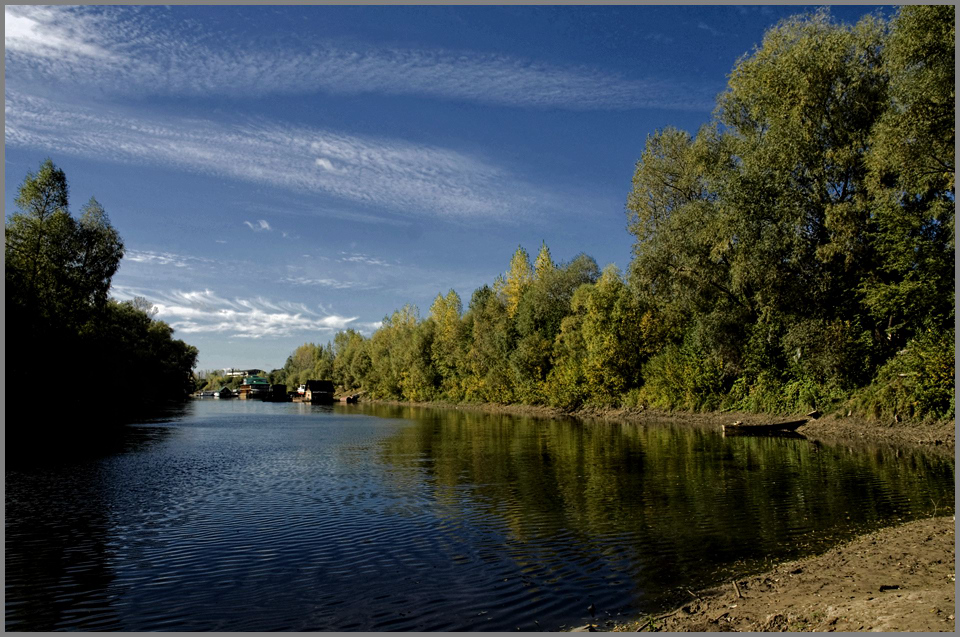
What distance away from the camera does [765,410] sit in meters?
50.3

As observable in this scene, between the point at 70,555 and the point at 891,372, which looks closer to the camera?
the point at 70,555

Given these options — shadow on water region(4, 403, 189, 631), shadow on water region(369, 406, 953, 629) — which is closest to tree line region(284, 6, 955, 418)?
shadow on water region(369, 406, 953, 629)

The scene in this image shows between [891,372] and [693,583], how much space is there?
1274 inches

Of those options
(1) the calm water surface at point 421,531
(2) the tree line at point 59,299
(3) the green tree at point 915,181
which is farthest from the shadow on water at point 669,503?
(2) the tree line at point 59,299

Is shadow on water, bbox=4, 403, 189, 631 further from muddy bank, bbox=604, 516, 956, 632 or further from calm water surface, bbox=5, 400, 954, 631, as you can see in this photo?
muddy bank, bbox=604, 516, 956, 632

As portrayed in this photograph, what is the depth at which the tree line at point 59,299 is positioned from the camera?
171 ft

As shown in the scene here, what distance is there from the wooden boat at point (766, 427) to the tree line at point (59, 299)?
53889 mm

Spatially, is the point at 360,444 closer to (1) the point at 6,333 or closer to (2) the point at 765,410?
(1) the point at 6,333

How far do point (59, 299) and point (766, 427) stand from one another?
6499 centimetres

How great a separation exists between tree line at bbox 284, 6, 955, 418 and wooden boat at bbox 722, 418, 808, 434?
129 inches

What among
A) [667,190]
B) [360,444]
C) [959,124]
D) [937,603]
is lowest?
[360,444]

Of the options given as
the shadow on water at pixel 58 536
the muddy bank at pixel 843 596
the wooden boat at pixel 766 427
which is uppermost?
the muddy bank at pixel 843 596

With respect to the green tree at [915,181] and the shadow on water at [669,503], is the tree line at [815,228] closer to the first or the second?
the green tree at [915,181]

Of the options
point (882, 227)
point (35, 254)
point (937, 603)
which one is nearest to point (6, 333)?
point (35, 254)
